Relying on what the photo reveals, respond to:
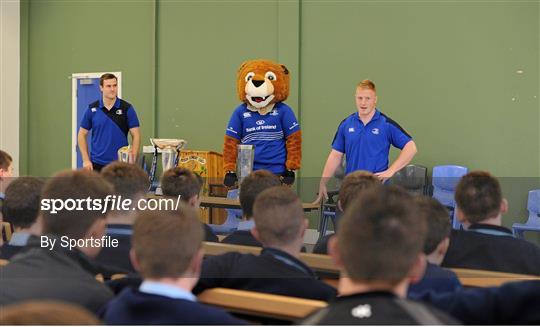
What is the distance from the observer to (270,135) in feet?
18.0

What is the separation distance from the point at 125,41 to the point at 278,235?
7.13 m

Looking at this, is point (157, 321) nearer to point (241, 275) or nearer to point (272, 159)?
point (241, 275)

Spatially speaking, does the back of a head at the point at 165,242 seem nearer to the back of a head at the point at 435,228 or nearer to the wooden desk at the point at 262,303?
the wooden desk at the point at 262,303

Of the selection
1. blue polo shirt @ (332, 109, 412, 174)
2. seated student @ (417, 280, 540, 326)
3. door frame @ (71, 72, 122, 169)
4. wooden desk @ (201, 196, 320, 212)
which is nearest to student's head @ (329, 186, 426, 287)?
seated student @ (417, 280, 540, 326)

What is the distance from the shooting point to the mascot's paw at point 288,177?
5.43 meters

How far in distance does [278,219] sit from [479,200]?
98cm

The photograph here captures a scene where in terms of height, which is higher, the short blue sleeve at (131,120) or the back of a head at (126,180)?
the short blue sleeve at (131,120)

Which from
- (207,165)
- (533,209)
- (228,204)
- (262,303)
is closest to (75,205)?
(262,303)

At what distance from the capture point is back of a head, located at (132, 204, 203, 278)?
173 cm

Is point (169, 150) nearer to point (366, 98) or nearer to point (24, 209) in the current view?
point (366, 98)

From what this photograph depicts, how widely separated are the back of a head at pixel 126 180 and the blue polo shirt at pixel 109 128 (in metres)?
3.32

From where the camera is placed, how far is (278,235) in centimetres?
250

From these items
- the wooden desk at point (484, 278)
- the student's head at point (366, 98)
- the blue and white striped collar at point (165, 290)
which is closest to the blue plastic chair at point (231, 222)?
the student's head at point (366, 98)

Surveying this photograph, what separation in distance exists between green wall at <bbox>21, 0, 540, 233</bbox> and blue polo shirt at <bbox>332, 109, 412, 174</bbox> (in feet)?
6.85
